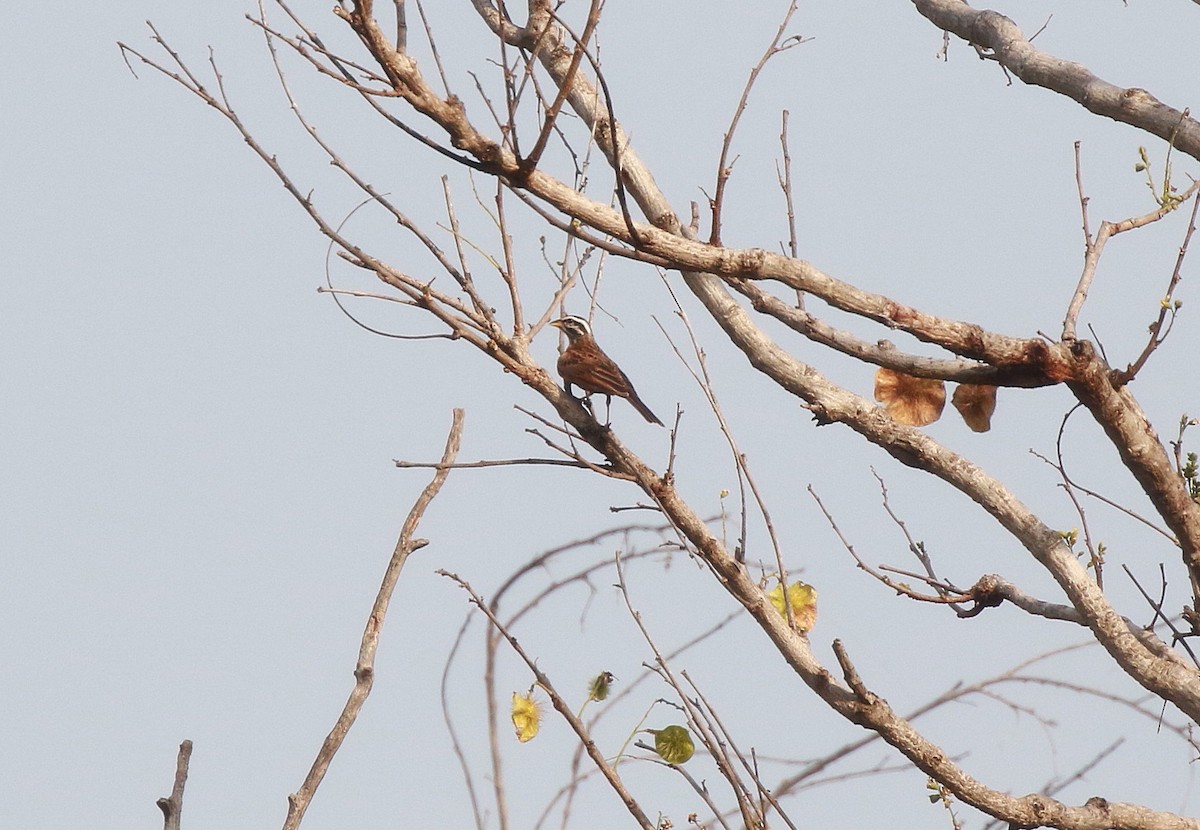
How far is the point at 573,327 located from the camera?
19.5 feet

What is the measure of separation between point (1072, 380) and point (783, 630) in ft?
4.18

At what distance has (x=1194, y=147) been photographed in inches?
217

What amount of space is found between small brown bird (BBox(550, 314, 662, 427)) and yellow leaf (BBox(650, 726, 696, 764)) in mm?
1393

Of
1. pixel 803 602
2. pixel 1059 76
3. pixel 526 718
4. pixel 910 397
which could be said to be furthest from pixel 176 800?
pixel 1059 76

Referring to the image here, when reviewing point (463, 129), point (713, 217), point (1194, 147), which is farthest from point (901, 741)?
point (1194, 147)

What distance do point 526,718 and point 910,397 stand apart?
1.83 m

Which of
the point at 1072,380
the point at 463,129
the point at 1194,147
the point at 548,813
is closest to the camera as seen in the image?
the point at 463,129

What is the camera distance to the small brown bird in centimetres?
547

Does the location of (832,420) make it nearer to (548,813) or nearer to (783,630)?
(783,630)

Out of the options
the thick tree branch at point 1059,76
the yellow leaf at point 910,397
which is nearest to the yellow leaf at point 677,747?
the yellow leaf at point 910,397

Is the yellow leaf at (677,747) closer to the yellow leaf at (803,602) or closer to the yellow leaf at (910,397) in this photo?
the yellow leaf at (803,602)

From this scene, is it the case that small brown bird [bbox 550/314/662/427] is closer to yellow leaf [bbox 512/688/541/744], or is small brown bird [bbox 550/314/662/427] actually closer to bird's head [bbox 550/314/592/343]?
bird's head [bbox 550/314/592/343]

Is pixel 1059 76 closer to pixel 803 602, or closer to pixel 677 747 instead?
pixel 803 602

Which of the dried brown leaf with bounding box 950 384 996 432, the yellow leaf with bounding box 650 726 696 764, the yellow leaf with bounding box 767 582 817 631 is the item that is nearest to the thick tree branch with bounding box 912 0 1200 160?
the dried brown leaf with bounding box 950 384 996 432
